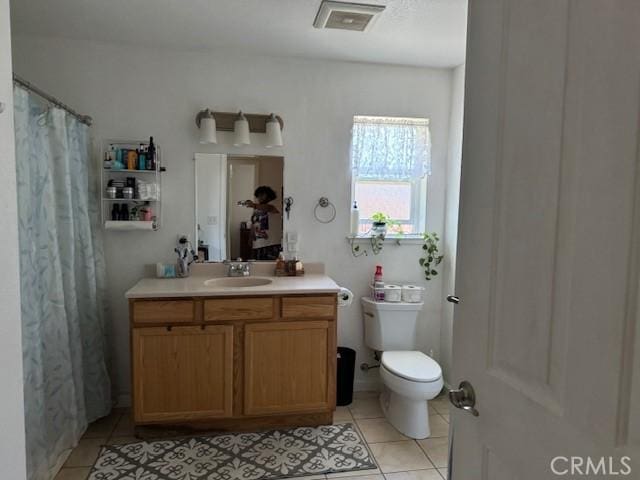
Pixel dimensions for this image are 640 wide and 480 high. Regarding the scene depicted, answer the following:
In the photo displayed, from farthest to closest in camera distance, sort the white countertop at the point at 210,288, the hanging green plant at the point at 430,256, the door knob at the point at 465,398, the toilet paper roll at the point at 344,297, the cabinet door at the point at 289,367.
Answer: the hanging green plant at the point at 430,256 → the toilet paper roll at the point at 344,297 → the cabinet door at the point at 289,367 → the white countertop at the point at 210,288 → the door knob at the point at 465,398

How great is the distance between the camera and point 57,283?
2.17 meters

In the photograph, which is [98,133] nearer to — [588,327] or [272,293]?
[272,293]

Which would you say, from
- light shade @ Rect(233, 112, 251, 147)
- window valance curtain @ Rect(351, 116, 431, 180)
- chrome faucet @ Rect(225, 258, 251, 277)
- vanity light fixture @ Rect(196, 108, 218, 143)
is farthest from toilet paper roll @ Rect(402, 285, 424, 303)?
vanity light fixture @ Rect(196, 108, 218, 143)

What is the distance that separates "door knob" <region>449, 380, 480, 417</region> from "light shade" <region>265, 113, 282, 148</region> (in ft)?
7.19

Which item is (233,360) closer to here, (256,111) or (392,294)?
(392,294)

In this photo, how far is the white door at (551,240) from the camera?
64 cm

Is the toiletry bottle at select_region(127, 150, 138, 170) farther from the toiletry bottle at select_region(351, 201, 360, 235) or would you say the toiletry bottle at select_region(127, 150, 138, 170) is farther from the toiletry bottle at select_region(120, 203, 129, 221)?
the toiletry bottle at select_region(351, 201, 360, 235)

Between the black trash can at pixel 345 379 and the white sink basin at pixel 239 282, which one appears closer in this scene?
the white sink basin at pixel 239 282

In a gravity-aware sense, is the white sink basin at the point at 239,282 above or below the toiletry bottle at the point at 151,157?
below

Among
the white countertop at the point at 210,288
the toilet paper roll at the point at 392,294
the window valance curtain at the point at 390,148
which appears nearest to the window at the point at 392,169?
the window valance curtain at the point at 390,148

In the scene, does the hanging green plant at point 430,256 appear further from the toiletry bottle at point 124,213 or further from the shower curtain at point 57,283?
the shower curtain at point 57,283

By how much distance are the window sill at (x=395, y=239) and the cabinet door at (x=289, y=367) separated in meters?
0.76

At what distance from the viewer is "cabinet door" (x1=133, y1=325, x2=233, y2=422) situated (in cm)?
241

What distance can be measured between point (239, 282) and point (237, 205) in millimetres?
536
